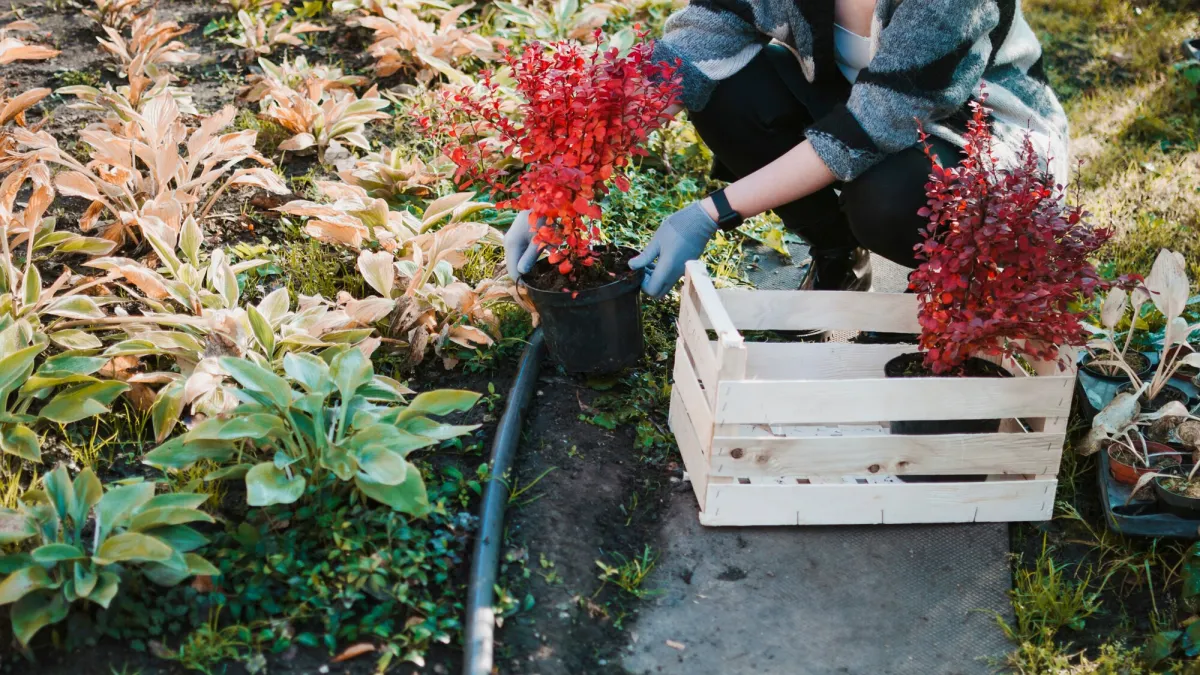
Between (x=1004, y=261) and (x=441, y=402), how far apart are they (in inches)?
48.5

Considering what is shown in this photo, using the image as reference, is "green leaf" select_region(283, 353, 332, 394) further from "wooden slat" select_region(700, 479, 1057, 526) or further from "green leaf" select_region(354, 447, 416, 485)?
"wooden slat" select_region(700, 479, 1057, 526)

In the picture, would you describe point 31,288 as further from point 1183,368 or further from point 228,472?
point 1183,368

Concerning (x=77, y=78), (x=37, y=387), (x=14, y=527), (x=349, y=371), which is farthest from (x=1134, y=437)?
(x=77, y=78)

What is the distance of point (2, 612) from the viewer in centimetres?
183

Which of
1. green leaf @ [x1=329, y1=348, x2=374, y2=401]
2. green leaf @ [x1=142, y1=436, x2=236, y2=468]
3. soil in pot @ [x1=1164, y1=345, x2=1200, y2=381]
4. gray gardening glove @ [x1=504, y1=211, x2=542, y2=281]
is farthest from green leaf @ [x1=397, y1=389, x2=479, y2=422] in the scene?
soil in pot @ [x1=1164, y1=345, x2=1200, y2=381]

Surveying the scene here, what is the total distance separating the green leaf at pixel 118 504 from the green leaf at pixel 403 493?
1.31ft

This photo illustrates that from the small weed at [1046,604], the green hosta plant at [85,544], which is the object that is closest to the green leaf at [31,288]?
the green hosta plant at [85,544]

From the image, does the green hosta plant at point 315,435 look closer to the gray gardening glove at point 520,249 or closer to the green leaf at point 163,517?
the green leaf at point 163,517

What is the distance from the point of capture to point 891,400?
2.19 meters

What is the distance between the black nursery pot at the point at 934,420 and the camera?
233cm

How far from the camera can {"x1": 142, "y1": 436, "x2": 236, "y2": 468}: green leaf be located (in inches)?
80.4

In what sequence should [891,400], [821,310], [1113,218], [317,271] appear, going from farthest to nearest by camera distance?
[1113,218] < [317,271] < [821,310] < [891,400]

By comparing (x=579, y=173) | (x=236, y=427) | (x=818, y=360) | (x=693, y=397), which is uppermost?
(x=579, y=173)

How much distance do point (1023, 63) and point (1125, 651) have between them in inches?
57.3
